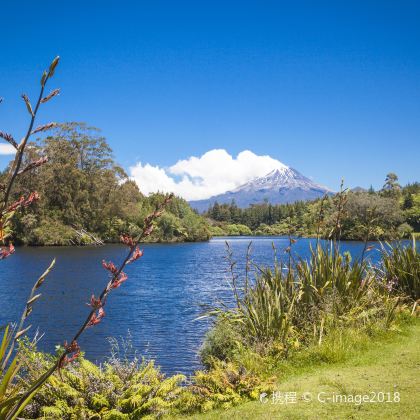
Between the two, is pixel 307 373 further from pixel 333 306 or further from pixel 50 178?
pixel 50 178

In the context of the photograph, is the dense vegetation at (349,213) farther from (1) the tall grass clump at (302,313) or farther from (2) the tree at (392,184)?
(1) the tall grass clump at (302,313)

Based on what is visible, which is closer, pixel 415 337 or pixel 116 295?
pixel 415 337

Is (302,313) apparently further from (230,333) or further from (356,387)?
(356,387)

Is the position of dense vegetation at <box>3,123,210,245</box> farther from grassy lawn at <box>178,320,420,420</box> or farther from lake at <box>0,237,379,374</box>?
grassy lawn at <box>178,320,420,420</box>

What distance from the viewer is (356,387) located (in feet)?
21.0

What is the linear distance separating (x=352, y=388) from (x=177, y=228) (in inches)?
3139

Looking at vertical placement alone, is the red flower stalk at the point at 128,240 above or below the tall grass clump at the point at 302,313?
above

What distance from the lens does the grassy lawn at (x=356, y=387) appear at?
221 inches

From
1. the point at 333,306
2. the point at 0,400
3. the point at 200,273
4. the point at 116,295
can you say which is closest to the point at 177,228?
the point at 200,273

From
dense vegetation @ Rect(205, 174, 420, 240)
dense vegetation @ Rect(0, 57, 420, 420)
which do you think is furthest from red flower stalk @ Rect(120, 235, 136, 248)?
dense vegetation @ Rect(205, 174, 420, 240)

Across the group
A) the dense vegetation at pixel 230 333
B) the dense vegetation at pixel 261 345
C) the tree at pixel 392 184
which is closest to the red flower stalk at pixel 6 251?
the dense vegetation at pixel 230 333

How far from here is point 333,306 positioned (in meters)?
8.96

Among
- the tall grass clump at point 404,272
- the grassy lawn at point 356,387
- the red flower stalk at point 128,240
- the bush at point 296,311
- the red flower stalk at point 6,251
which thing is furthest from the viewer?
the tall grass clump at point 404,272

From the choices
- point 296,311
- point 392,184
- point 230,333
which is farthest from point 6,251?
point 392,184
